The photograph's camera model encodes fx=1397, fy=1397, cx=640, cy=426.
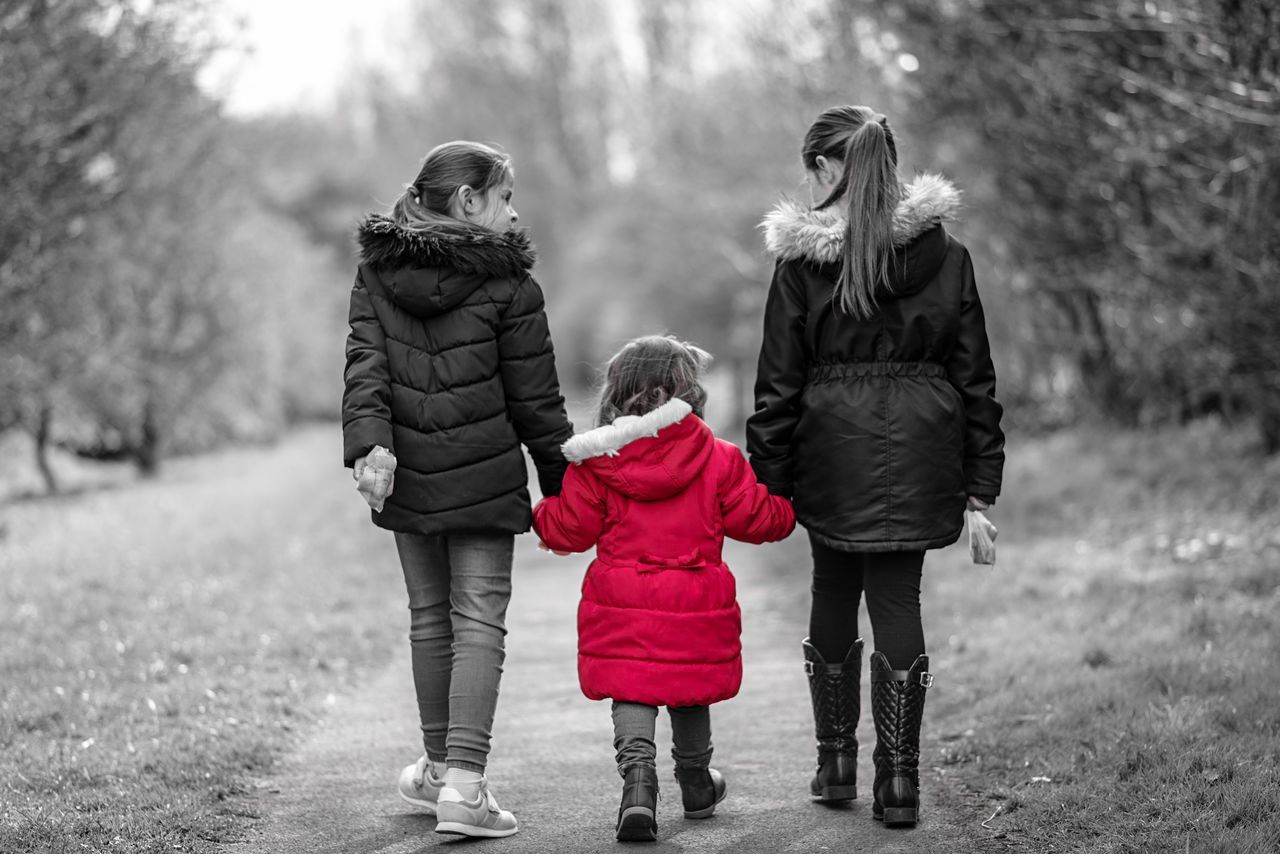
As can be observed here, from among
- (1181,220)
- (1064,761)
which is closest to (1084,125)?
(1181,220)

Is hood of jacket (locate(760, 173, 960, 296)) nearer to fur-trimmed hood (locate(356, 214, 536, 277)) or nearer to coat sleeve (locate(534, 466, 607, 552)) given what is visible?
fur-trimmed hood (locate(356, 214, 536, 277))

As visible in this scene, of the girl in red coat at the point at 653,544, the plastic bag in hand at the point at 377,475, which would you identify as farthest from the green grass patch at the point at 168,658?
the girl in red coat at the point at 653,544

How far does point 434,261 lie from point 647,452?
2.76 feet

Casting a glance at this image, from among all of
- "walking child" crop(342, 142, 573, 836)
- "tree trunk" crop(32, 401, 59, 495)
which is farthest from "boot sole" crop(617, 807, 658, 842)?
"tree trunk" crop(32, 401, 59, 495)

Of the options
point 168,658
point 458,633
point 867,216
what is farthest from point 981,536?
point 168,658

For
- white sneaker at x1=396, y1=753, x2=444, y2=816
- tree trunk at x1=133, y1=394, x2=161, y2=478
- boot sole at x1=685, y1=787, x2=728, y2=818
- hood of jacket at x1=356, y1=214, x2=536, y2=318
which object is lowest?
boot sole at x1=685, y1=787, x2=728, y2=818

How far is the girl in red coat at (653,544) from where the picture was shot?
13.3 feet

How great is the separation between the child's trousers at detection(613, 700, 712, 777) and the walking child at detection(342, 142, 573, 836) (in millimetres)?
435

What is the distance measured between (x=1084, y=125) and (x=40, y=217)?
7.97m

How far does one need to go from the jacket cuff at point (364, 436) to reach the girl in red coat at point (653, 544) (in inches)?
21.0

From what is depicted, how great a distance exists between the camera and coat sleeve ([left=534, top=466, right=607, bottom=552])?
4.18 metres

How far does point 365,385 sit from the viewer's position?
13.4 feet

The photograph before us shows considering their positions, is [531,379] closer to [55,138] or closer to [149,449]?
[55,138]

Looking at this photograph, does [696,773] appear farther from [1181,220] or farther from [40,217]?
[40,217]
